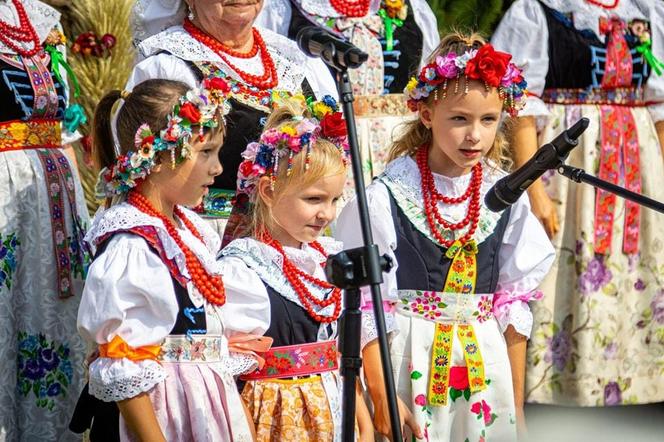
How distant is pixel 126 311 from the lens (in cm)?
287

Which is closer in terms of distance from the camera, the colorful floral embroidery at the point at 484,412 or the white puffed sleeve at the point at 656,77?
the colorful floral embroidery at the point at 484,412

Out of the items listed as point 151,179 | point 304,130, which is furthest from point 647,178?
point 151,179

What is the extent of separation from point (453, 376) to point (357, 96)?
1.51 metres

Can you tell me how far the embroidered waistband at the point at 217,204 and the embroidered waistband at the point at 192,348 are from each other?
0.79 m

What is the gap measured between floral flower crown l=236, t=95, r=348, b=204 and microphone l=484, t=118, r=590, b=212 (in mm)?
621

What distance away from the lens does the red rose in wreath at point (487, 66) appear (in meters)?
3.51

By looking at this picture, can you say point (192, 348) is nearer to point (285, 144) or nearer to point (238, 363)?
point (238, 363)

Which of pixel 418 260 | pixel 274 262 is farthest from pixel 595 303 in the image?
pixel 274 262

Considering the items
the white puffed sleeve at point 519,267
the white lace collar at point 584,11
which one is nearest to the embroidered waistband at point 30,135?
the white puffed sleeve at point 519,267

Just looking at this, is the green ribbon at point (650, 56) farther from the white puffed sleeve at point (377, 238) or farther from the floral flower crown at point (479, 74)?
the white puffed sleeve at point (377, 238)

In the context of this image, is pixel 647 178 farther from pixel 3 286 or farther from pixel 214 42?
pixel 3 286

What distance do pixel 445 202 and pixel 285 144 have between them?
578 mm

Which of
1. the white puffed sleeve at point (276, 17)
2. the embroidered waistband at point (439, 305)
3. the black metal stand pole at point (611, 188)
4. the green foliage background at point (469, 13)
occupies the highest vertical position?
the green foliage background at point (469, 13)

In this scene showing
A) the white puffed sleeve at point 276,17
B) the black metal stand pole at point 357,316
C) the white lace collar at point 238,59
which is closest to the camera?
the black metal stand pole at point 357,316
